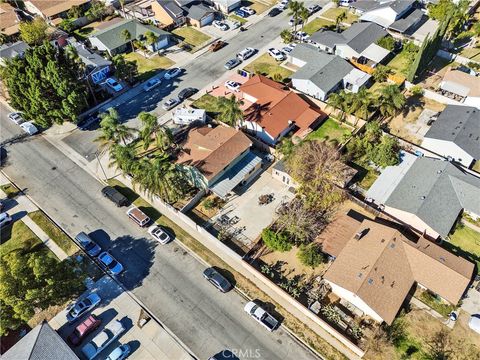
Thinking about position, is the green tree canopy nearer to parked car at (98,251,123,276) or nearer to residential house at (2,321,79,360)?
parked car at (98,251,123,276)

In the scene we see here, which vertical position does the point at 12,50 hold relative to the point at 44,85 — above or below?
above

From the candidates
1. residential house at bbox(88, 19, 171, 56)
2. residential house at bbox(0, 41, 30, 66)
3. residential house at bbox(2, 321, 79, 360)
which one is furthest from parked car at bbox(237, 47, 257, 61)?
residential house at bbox(2, 321, 79, 360)

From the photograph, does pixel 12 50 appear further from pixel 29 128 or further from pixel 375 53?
pixel 375 53

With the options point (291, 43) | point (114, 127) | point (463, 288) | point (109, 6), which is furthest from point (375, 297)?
point (109, 6)

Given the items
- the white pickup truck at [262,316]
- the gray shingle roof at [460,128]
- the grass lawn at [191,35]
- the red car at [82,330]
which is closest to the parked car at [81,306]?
the red car at [82,330]

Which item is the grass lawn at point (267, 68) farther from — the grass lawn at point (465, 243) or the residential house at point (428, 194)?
the grass lawn at point (465, 243)

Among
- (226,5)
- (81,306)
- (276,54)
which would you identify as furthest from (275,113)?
(226,5)
